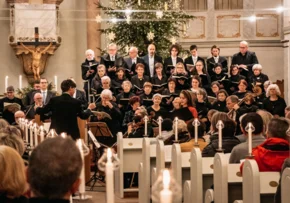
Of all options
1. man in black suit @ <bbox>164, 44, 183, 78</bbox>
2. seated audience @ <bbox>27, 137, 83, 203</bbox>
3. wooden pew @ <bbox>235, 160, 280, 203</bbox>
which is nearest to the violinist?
man in black suit @ <bbox>164, 44, 183, 78</bbox>

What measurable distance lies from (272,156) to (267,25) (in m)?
13.9

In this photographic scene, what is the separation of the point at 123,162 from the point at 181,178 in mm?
2709

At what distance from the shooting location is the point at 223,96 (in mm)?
10961

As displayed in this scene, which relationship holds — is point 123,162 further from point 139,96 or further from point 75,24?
point 75,24

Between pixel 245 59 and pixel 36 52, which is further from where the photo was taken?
pixel 36 52

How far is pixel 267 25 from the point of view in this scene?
60.7 ft

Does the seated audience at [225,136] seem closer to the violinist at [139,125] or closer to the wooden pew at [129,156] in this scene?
the wooden pew at [129,156]

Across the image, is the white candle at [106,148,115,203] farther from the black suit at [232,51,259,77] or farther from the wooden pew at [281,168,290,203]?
the black suit at [232,51,259,77]

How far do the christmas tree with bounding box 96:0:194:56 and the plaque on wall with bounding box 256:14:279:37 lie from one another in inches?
180

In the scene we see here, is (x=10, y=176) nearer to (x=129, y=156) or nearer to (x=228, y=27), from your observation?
(x=129, y=156)

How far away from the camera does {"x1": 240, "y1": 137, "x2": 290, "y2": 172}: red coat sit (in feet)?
16.5

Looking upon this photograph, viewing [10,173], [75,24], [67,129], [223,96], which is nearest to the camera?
[10,173]

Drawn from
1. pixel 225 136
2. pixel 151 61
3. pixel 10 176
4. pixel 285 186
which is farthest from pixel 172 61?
pixel 10 176

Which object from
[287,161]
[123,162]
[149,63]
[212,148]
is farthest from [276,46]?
[287,161]
